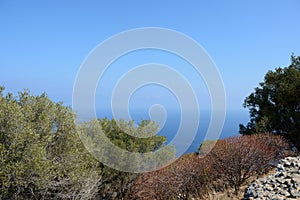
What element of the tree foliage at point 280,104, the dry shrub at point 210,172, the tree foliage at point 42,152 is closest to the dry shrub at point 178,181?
the dry shrub at point 210,172

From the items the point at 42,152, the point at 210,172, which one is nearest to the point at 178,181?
the point at 210,172

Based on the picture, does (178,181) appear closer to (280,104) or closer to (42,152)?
(42,152)

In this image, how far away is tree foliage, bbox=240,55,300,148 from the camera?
1922cm

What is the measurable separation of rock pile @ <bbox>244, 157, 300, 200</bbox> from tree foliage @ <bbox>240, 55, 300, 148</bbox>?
955 cm

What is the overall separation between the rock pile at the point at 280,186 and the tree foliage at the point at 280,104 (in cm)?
955

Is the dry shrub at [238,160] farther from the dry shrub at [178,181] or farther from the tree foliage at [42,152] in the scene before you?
the tree foliage at [42,152]

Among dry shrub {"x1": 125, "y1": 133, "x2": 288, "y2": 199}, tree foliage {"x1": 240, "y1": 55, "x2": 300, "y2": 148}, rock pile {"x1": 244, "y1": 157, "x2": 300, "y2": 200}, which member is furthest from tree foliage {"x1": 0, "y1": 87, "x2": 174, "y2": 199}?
tree foliage {"x1": 240, "y1": 55, "x2": 300, "y2": 148}

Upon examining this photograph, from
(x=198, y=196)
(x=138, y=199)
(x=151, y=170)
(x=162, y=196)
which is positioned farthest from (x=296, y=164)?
(x=138, y=199)

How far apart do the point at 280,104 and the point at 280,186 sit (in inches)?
509

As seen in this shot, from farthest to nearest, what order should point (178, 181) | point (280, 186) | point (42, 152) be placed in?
point (178, 181) < point (280, 186) < point (42, 152)

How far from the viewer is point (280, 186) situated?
8.69 metres

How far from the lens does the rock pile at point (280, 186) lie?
8.02 metres

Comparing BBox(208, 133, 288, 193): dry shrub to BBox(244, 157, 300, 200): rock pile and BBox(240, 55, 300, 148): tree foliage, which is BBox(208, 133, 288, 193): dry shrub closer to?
BBox(244, 157, 300, 200): rock pile

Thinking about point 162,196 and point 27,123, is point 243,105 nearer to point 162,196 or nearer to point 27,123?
point 162,196
